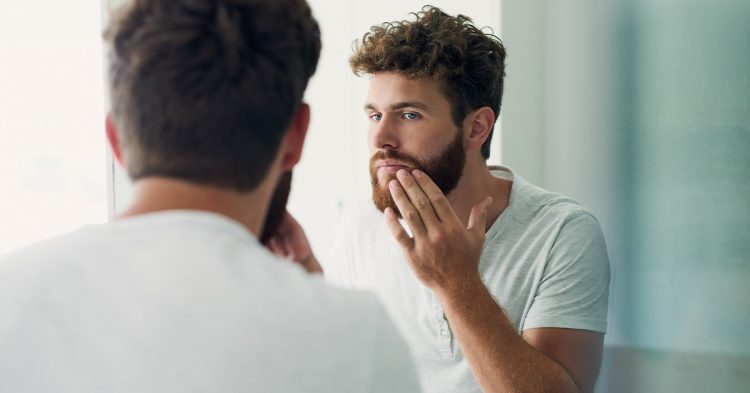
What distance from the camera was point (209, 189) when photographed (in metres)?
0.64

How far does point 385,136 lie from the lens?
1518 millimetres

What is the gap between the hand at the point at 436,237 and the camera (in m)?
1.32

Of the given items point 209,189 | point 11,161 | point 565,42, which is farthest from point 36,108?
point 209,189

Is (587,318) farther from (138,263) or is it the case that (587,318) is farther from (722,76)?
(138,263)

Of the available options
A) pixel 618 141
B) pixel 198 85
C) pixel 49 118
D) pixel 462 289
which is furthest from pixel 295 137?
pixel 49 118

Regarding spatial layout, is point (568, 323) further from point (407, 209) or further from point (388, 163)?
point (388, 163)

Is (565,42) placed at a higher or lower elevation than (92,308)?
higher

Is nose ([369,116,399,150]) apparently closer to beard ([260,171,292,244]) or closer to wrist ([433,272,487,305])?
wrist ([433,272,487,305])

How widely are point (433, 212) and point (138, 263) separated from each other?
2.89 ft

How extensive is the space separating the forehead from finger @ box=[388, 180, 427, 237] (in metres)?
0.17

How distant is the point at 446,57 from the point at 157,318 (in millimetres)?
1070

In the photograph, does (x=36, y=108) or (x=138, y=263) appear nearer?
(x=138, y=263)

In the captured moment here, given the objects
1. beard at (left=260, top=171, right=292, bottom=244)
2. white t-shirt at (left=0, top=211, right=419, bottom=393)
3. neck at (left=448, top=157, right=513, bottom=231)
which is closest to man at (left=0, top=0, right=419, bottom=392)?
white t-shirt at (left=0, top=211, right=419, bottom=393)

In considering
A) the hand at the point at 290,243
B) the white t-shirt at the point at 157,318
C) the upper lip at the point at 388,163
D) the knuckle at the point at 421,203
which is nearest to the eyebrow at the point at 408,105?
the upper lip at the point at 388,163
